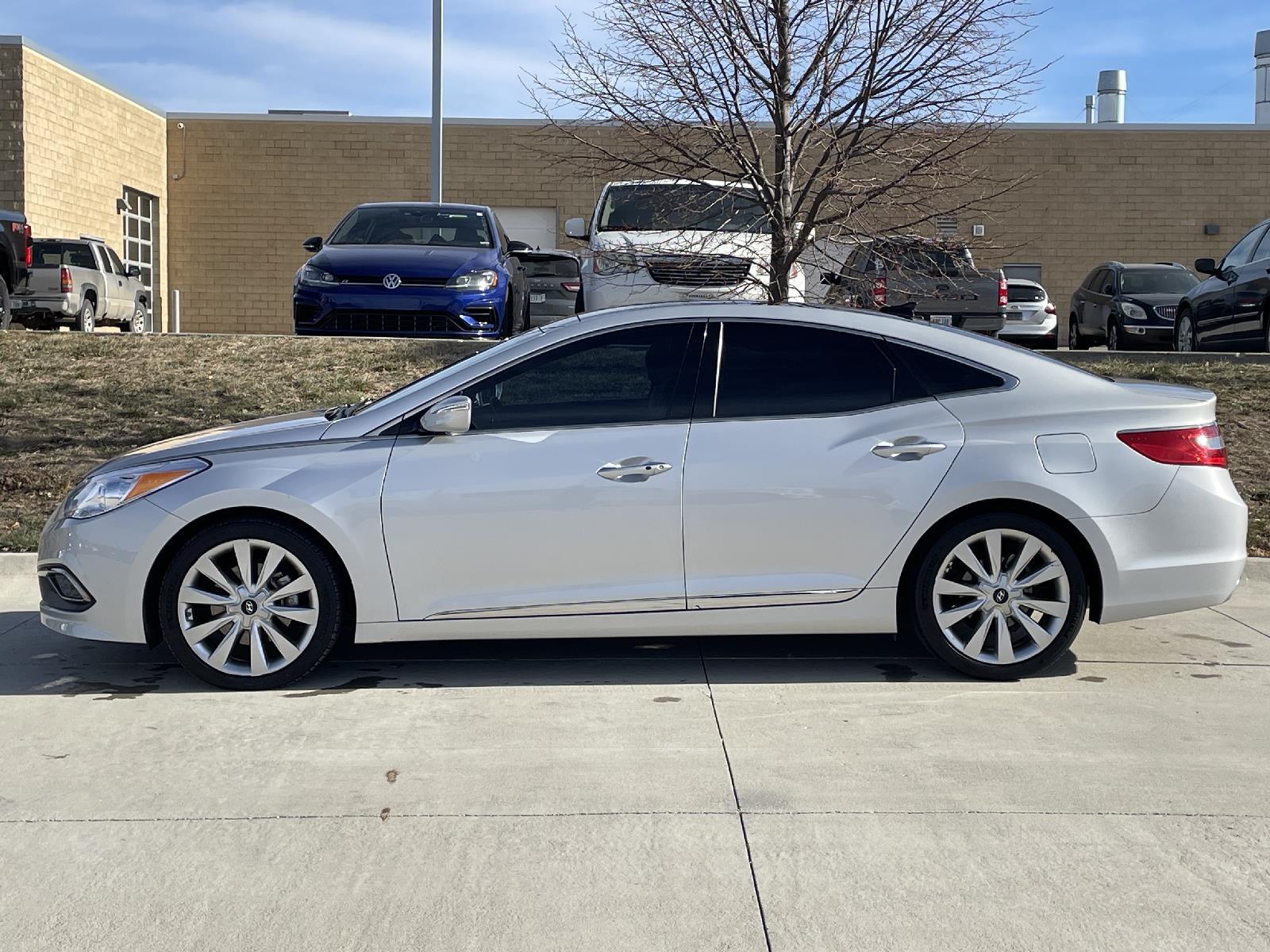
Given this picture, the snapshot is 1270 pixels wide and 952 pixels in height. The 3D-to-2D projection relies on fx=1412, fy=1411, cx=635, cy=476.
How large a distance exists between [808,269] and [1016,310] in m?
13.0

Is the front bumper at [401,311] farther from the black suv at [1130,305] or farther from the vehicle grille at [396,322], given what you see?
the black suv at [1130,305]

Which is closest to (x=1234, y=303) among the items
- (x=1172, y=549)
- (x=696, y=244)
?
(x=696, y=244)

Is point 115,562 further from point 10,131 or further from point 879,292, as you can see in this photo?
point 10,131

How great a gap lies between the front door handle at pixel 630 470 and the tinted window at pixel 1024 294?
20222 mm

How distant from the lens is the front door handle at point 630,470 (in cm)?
568

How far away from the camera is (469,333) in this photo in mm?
13250

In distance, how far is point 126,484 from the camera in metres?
5.77

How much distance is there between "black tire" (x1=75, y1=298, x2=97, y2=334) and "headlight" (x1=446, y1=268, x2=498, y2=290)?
39.3 ft

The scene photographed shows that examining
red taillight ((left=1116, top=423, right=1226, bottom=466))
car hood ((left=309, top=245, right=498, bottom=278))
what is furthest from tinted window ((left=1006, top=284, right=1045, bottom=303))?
red taillight ((left=1116, top=423, right=1226, bottom=466))

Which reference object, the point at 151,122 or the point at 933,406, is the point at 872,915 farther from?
the point at 151,122

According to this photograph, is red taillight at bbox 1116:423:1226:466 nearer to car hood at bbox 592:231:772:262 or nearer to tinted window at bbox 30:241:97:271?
car hood at bbox 592:231:772:262

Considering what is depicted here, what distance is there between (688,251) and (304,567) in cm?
630

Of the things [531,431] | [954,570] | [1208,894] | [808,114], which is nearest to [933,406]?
[954,570]

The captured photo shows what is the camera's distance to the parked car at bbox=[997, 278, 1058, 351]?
80.2ft
